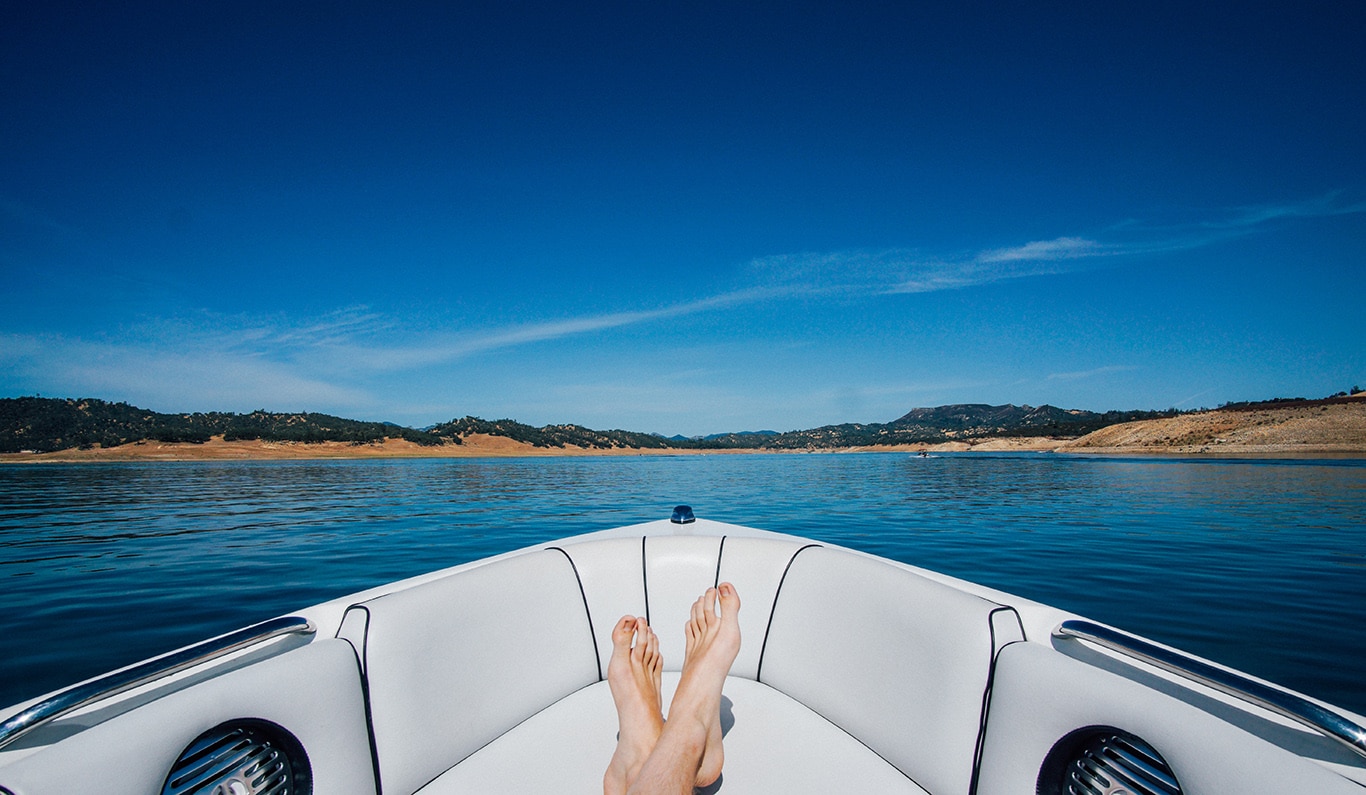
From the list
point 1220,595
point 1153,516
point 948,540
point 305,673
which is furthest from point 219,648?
point 1153,516

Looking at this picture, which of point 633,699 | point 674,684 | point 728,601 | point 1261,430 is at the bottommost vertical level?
point 674,684

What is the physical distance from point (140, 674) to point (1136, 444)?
189 ft

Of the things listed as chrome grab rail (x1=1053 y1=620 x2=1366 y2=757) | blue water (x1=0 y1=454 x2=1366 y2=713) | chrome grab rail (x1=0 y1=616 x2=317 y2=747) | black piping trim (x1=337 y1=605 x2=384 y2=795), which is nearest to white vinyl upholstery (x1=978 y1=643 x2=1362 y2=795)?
chrome grab rail (x1=1053 y1=620 x2=1366 y2=757)

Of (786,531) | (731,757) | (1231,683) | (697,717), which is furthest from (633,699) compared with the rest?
(786,531)

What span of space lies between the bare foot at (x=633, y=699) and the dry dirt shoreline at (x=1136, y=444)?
4830 centimetres

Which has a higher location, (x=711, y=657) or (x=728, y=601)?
(x=728, y=601)

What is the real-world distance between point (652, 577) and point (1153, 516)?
11634 millimetres

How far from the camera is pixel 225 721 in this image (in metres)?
1.23

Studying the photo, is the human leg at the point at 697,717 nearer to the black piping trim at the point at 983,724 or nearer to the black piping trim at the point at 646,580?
the black piping trim at the point at 646,580

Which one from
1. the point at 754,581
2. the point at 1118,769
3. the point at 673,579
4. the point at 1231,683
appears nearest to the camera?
the point at 1231,683

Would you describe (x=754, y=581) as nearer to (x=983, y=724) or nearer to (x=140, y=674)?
(x=983, y=724)

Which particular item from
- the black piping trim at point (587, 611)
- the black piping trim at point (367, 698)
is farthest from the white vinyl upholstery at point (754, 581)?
the black piping trim at point (367, 698)

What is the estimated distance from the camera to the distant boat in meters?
1.06

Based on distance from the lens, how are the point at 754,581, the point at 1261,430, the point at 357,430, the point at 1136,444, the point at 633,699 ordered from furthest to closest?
the point at 357,430 → the point at 1136,444 → the point at 1261,430 → the point at 754,581 → the point at 633,699
